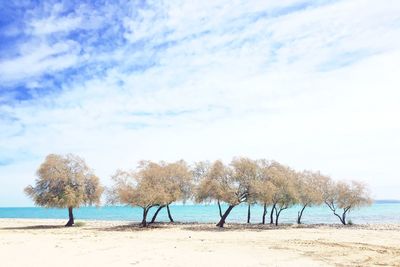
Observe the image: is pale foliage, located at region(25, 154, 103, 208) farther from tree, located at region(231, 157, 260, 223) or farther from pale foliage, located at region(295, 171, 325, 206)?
pale foliage, located at region(295, 171, 325, 206)

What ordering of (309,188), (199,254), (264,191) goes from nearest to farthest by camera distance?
(199,254), (264,191), (309,188)

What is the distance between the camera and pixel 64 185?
50500mm

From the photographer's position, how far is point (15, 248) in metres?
27.1

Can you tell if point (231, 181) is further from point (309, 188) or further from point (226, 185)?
point (309, 188)

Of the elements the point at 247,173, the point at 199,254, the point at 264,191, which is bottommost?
the point at 199,254

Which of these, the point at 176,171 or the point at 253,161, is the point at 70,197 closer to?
the point at 176,171

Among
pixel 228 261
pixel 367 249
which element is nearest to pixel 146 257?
pixel 228 261

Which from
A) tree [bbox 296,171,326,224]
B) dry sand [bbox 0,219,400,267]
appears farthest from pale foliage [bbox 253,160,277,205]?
dry sand [bbox 0,219,400,267]

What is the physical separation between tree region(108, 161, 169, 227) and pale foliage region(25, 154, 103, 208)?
10.7 ft

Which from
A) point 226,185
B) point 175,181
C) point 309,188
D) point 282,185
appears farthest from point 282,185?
point 175,181

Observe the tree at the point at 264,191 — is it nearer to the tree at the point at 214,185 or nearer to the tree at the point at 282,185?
the tree at the point at 282,185

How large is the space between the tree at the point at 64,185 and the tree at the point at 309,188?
26940 mm

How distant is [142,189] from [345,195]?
30.3m

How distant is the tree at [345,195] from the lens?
61.6 meters
